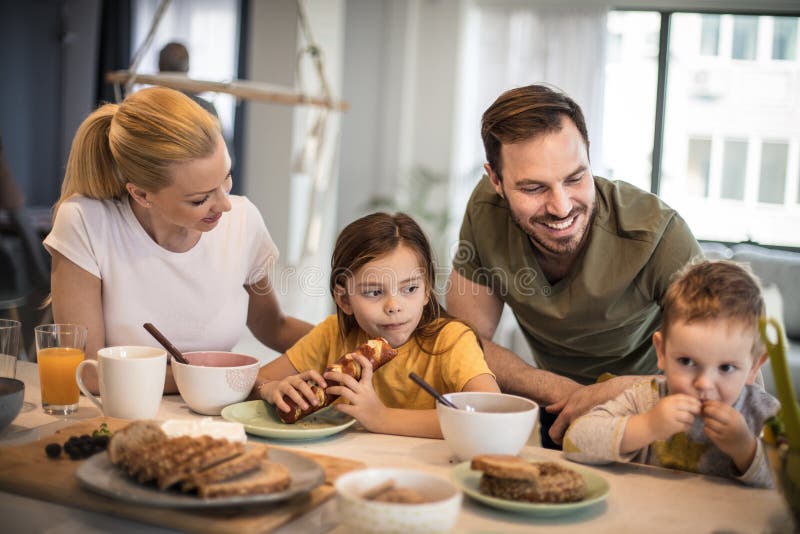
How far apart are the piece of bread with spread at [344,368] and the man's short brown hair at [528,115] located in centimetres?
61

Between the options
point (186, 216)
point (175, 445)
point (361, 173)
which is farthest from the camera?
point (361, 173)

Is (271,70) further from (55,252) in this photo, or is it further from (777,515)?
(777,515)

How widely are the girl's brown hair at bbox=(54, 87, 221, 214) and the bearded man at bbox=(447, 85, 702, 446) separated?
2.21 ft

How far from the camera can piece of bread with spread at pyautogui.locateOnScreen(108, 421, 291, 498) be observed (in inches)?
40.4

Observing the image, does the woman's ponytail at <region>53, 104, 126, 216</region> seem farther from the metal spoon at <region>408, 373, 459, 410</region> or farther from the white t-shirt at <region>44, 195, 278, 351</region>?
the metal spoon at <region>408, 373, 459, 410</region>

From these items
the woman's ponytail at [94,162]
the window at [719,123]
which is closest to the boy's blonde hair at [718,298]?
the woman's ponytail at [94,162]

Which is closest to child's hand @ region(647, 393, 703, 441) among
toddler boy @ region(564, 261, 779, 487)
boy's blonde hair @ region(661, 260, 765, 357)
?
toddler boy @ region(564, 261, 779, 487)

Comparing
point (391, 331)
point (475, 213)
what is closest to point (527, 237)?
point (475, 213)

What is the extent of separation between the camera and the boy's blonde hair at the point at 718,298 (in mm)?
1297

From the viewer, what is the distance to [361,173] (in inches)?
281

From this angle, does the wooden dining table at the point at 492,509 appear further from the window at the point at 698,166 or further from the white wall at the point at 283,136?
the window at the point at 698,166

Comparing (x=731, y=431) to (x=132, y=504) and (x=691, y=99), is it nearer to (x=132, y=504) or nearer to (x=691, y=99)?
(x=132, y=504)

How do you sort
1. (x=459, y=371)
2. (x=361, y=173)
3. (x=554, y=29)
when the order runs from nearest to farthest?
1. (x=459, y=371)
2. (x=554, y=29)
3. (x=361, y=173)

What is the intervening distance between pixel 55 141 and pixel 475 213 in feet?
14.6
